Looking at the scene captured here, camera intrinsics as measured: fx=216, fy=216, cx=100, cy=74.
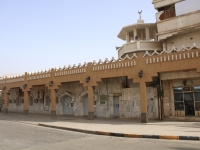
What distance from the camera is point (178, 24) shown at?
1769 centimetres

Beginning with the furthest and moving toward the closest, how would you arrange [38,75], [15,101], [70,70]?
[15,101]
[38,75]
[70,70]

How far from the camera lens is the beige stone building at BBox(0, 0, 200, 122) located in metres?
14.5

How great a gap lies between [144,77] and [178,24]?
622cm

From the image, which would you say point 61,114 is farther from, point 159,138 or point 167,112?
point 159,138

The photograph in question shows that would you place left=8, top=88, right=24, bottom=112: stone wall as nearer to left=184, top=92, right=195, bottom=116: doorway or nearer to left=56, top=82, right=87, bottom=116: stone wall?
left=56, top=82, right=87, bottom=116: stone wall

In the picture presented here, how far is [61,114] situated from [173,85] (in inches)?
483

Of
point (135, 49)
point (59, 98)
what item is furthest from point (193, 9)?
point (59, 98)

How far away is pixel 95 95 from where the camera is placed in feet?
64.7

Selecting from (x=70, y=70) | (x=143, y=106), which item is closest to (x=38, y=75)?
(x=70, y=70)

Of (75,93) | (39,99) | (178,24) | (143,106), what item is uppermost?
(178,24)

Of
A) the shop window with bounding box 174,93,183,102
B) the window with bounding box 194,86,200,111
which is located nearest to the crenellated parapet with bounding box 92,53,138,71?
the shop window with bounding box 174,93,183,102

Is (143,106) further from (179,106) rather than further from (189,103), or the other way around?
(189,103)

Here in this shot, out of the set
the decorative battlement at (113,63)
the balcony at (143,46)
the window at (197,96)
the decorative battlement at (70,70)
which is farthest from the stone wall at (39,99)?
the window at (197,96)

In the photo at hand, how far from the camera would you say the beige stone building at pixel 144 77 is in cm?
1451
